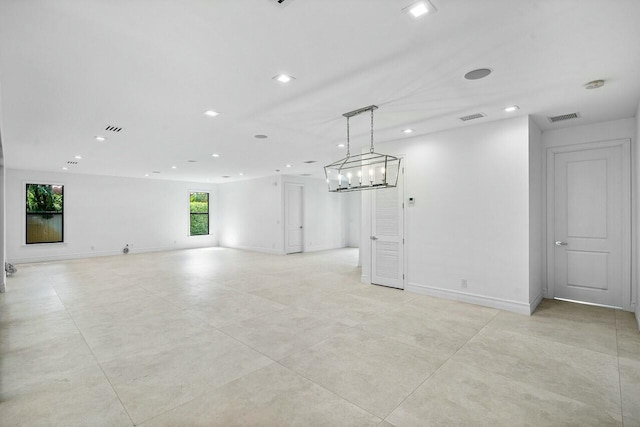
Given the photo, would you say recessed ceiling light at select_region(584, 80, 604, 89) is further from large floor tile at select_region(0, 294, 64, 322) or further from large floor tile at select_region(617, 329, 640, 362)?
large floor tile at select_region(0, 294, 64, 322)

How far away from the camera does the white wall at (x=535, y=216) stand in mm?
4176

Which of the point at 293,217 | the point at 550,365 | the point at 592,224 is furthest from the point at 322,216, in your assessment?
the point at 550,365

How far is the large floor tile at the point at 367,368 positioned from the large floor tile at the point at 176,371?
48 centimetres

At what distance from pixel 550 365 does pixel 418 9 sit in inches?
120

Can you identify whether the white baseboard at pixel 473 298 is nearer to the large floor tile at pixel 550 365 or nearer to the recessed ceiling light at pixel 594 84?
the large floor tile at pixel 550 365

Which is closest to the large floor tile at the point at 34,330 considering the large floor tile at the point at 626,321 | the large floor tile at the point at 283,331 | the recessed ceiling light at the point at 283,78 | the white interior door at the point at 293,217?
the large floor tile at the point at 283,331

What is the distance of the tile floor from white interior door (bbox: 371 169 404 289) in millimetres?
506

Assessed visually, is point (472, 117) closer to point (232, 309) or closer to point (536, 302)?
point (536, 302)

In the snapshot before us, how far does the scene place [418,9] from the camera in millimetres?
1961

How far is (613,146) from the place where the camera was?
4.38 meters

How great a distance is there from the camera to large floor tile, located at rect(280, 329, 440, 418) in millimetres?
2307

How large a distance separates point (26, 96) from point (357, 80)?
11.7ft

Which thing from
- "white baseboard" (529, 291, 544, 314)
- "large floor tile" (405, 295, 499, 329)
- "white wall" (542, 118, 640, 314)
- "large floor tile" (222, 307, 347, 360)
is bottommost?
"large floor tile" (222, 307, 347, 360)

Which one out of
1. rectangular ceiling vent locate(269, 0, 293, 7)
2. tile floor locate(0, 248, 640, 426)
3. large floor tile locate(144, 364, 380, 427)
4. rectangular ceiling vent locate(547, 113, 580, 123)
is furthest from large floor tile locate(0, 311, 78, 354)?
rectangular ceiling vent locate(547, 113, 580, 123)
